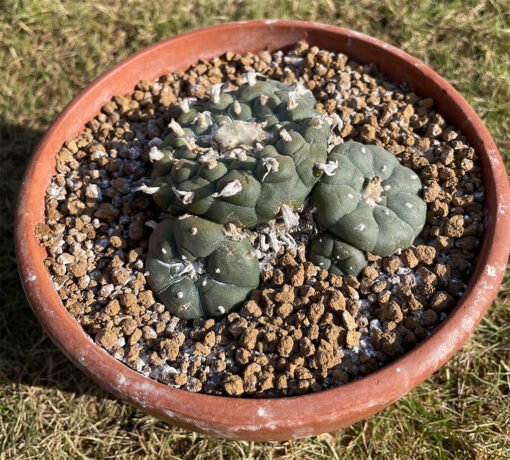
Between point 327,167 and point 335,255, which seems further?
point 335,255

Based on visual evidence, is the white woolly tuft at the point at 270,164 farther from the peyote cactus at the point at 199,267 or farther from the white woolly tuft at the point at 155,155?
the white woolly tuft at the point at 155,155

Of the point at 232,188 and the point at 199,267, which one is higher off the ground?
the point at 232,188

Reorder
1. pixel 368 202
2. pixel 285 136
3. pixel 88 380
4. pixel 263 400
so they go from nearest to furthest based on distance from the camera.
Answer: pixel 263 400, pixel 285 136, pixel 368 202, pixel 88 380

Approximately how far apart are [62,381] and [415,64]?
7.12ft

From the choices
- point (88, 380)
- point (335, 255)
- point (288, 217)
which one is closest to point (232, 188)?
point (288, 217)

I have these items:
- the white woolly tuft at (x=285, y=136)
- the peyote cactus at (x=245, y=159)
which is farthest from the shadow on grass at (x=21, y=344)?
the white woolly tuft at (x=285, y=136)

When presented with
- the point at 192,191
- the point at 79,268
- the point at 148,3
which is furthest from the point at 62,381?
the point at 148,3

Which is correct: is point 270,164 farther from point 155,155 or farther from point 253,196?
point 155,155

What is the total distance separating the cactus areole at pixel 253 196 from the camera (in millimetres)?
1910

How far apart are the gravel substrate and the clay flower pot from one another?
0.06 meters

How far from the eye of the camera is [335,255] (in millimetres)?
2084

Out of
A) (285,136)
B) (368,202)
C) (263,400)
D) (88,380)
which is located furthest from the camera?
(88,380)

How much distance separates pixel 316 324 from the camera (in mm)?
2012

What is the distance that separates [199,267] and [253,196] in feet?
1.15
